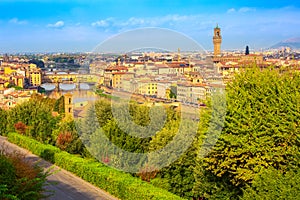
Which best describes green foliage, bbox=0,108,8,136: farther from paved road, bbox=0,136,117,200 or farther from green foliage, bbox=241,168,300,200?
green foliage, bbox=241,168,300,200

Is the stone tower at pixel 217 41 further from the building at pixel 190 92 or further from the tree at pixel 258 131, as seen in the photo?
the tree at pixel 258 131

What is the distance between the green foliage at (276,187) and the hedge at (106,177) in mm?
1516

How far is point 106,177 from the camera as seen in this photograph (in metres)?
9.77

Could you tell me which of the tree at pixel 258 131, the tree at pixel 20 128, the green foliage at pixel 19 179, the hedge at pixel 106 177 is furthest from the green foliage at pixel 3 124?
the green foliage at pixel 19 179

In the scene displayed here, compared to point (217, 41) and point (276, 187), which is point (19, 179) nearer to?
point (276, 187)

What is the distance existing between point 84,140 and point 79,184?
2704 millimetres

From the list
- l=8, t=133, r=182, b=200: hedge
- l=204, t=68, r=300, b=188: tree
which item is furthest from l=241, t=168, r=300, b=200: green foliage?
l=8, t=133, r=182, b=200: hedge

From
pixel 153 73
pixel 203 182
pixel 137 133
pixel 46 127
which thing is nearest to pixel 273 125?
pixel 203 182

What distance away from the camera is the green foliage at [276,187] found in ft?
20.7

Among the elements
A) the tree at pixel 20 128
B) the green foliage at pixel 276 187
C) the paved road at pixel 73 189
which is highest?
the green foliage at pixel 276 187

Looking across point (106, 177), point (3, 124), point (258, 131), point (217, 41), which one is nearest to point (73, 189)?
point (106, 177)

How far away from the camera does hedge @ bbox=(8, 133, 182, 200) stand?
8.32 metres

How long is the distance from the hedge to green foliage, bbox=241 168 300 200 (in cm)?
152

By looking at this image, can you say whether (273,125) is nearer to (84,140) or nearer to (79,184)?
(79,184)
